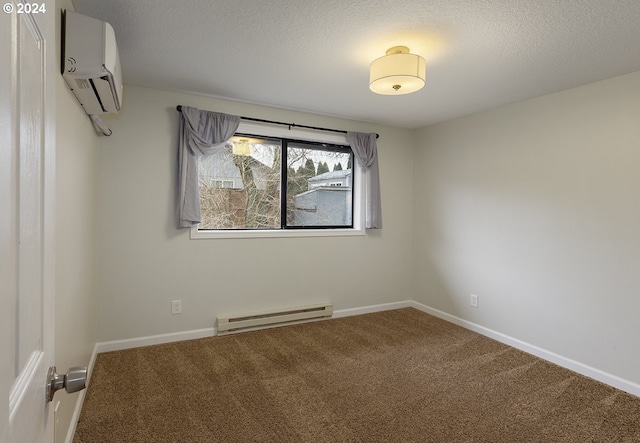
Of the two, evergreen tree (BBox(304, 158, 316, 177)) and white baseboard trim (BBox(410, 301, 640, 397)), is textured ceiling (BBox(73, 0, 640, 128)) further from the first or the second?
white baseboard trim (BBox(410, 301, 640, 397))

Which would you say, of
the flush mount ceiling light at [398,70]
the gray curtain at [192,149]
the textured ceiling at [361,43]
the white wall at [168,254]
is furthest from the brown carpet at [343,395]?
the textured ceiling at [361,43]

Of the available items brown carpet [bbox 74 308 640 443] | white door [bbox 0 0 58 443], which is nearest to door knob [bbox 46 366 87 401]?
white door [bbox 0 0 58 443]

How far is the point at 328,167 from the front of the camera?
4066 millimetres

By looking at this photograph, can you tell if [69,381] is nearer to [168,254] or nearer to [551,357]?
[168,254]

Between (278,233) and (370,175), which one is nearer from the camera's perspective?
(278,233)

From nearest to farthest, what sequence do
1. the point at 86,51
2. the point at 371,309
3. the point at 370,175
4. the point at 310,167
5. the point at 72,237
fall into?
1. the point at 86,51
2. the point at 72,237
3. the point at 310,167
4. the point at 370,175
5. the point at 371,309

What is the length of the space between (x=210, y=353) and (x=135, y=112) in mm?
2166

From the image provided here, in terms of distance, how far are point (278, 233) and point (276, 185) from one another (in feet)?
1.72

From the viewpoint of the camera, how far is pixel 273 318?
3582mm

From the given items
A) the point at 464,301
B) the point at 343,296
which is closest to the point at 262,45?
the point at 343,296

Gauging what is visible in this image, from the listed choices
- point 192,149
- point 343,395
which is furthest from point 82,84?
point 343,395

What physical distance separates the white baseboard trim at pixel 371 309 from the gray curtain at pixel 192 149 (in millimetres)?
1909

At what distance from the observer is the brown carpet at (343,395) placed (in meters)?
1.97

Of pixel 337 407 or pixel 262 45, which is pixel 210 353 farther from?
pixel 262 45
